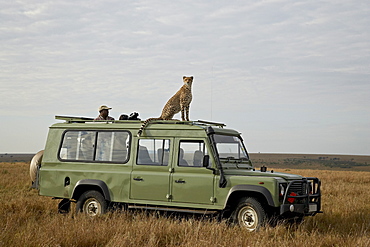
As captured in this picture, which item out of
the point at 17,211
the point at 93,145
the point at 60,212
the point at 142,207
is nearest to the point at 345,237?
the point at 142,207

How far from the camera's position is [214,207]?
8500 mm

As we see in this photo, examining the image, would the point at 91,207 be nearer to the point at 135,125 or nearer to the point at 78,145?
the point at 78,145

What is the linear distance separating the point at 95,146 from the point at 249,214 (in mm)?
3604

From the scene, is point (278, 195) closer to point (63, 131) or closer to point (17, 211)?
point (63, 131)

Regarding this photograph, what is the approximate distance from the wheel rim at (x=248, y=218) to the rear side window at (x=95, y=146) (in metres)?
2.65

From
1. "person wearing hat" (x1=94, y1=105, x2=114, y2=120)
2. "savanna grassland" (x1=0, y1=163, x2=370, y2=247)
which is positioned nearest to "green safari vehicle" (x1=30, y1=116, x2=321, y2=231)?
"savanna grassland" (x1=0, y1=163, x2=370, y2=247)

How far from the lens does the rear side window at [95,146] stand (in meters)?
9.66

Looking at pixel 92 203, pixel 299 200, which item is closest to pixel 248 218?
pixel 299 200

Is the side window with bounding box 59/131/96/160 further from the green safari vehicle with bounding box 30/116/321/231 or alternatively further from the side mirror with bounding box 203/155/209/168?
the side mirror with bounding box 203/155/209/168

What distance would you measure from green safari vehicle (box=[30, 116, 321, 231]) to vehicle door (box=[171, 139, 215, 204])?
0.02m

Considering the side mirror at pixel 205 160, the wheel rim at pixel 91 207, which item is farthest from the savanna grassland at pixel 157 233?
the side mirror at pixel 205 160

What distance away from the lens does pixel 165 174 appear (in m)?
9.01

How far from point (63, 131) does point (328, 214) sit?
6.34m

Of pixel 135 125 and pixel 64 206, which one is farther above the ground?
pixel 135 125
